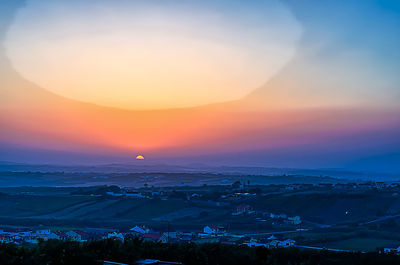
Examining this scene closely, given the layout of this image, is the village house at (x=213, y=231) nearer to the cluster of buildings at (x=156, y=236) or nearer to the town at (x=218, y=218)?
the cluster of buildings at (x=156, y=236)

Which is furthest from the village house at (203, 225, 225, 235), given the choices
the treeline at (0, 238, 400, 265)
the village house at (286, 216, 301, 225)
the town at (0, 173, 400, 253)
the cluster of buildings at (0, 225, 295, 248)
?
the treeline at (0, 238, 400, 265)

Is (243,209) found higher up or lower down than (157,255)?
lower down

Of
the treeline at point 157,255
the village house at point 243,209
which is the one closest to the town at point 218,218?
the village house at point 243,209

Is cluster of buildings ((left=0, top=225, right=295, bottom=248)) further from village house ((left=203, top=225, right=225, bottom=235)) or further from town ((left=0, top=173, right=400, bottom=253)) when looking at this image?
town ((left=0, top=173, right=400, bottom=253))

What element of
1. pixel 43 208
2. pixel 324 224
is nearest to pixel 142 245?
pixel 324 224

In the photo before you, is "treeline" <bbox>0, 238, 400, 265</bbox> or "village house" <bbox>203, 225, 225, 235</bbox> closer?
"treeline" <bbox>0, 238, 400, 265</bbox>

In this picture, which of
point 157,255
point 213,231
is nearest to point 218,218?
point 213,231

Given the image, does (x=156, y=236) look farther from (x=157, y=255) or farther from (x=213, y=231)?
(x=157, y=255)

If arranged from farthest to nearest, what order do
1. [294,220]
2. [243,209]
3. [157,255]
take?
1. [243,209]
2. [294,220]
3. [157,255]
